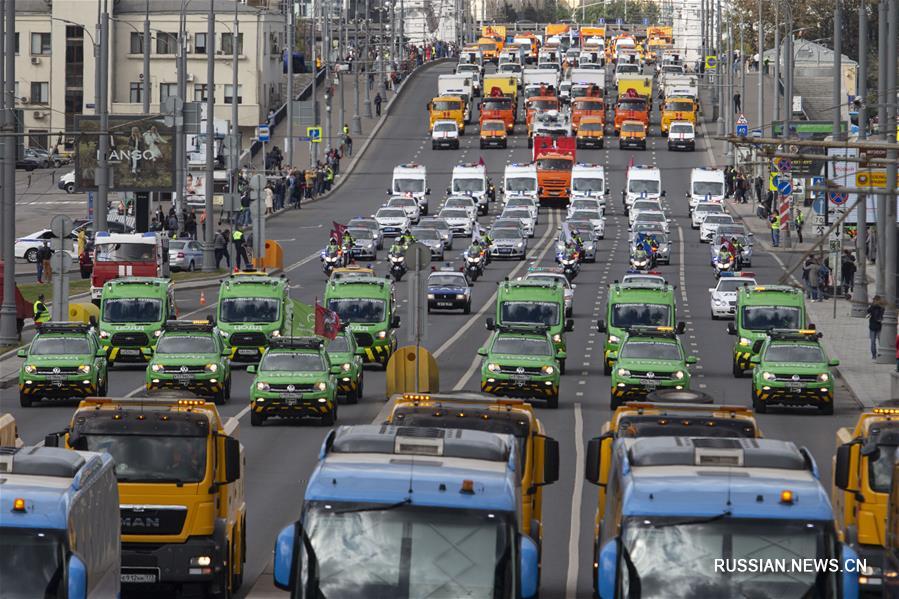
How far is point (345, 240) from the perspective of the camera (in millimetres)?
74375

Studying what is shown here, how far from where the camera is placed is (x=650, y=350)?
135 ft

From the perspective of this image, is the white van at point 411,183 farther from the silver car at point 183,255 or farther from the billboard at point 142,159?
the billboard at point 142,159

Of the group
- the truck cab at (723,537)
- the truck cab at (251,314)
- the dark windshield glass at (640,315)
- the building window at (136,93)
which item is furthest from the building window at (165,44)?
the truck cab at (723,537)

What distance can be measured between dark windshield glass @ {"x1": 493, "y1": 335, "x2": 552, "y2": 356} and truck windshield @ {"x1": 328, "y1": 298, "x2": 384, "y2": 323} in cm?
706

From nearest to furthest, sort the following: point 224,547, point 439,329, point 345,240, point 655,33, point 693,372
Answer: point 224,547
point 693,372
point 439,329
point 345,240
point 655,33

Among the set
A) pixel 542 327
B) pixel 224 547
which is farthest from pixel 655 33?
pixel 224 547

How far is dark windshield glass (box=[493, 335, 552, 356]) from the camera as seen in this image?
1629 inches

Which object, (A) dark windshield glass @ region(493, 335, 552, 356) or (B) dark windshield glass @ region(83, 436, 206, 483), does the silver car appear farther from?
(B) dark windshield glass @ region(83, 436, 206, 483)

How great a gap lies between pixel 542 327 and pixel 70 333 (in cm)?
985

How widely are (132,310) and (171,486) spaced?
28116 mm

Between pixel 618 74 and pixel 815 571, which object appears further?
pixel 618 74

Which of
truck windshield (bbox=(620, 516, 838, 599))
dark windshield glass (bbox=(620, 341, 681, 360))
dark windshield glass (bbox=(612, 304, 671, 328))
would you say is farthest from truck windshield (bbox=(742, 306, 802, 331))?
truck windshield (bbox=(620, 516, 838, 599))

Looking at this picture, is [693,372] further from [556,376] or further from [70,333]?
[70,333]

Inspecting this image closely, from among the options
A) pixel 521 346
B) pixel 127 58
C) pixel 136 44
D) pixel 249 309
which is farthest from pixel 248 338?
pixel 136 44
